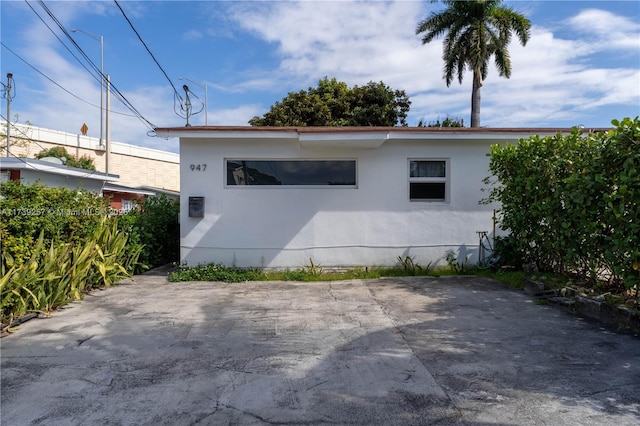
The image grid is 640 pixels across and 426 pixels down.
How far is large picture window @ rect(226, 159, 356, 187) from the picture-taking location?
28.4ft

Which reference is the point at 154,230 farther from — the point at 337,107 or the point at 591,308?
the point at 337,107

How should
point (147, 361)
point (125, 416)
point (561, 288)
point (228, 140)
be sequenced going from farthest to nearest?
point (228, 140) < point (561, 288) < point (147, 361) < point (125, 416)

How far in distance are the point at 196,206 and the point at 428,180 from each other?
197 inches

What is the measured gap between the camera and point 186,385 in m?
3.29

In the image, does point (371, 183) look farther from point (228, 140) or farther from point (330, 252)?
point (228, 140)

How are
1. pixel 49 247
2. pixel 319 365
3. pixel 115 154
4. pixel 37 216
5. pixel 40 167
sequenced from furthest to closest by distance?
pixel 115 154 → pixel 40 167 → pixel 49 247 → pixel 37 216 → pixel 319 365

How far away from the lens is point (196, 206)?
842cm

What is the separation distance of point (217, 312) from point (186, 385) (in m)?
2.32

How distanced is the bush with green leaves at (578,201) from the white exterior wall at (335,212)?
3.58ft

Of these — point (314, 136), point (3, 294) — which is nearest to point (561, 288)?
point (314, 136)

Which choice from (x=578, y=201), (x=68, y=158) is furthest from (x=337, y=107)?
(x=578, y=201)

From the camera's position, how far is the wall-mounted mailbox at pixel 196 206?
842 cm

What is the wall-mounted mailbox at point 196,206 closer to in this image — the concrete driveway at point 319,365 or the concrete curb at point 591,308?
the concrete driveway at point 319,365

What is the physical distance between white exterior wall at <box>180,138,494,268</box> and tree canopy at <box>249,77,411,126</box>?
1534 centimetres
